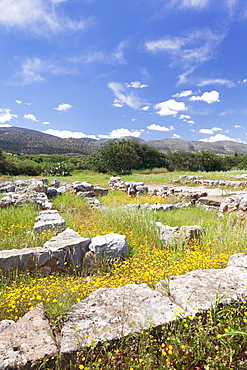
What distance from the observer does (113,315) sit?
216cm

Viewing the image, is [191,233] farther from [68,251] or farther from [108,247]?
[68,251]

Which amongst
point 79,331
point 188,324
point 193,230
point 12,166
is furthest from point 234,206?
point 12,166

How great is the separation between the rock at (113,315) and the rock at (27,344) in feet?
0.55

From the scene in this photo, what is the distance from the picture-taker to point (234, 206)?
8.98 meters

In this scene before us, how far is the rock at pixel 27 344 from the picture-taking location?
1.70 m

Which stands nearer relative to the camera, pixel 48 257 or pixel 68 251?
pixel 48 257

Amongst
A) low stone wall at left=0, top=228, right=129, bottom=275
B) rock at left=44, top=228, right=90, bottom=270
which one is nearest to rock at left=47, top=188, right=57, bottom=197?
low stone wall at left=0, top=228, right=129, bottom=275

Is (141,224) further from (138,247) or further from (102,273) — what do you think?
(102,273)

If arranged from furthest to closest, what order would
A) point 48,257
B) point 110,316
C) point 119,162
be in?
1. point 119,162
2. point 48,257
3. point 110,316

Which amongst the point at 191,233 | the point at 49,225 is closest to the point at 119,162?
the point at 49,225

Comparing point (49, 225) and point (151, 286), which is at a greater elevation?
point (49, 225)

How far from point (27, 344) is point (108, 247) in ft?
8.14

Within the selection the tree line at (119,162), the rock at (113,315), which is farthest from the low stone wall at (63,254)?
the tree line at (119,162)

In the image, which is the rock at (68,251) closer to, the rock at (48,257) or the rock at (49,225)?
the rock at (48,257)
